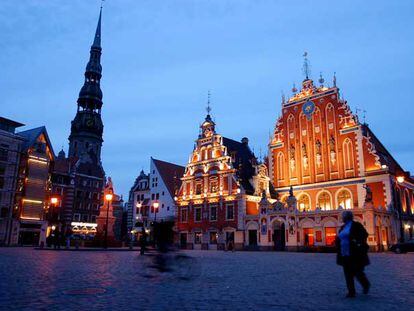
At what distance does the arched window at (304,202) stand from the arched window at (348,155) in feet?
20.2

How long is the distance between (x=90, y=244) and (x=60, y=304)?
106 feet

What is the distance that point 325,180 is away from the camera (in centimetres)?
4362

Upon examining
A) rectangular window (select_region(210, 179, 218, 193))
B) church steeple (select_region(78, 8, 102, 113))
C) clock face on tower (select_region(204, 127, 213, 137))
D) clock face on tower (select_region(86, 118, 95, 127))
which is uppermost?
church steeple (select_region(78, 8, 102, 113))

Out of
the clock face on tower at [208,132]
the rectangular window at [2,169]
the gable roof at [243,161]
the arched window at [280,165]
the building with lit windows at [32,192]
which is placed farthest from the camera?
the building with lit windows at [32,192]

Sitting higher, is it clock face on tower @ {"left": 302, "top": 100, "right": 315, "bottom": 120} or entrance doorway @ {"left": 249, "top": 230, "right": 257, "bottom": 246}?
clock face on tower @ {"left": 302, "top": 100, "right": 315, "bottom": 120}

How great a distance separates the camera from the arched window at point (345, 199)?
4125 cm

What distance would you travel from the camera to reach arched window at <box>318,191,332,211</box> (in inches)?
1694

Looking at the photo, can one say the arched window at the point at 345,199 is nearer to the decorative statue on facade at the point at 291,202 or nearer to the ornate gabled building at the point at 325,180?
the ornate gabled building at the point at 325,180

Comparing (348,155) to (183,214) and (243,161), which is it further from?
(183,214)

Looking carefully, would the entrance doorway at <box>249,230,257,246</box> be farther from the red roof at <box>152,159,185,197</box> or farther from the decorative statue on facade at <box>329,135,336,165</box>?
the red roof at <box>152,159,185,197</box>

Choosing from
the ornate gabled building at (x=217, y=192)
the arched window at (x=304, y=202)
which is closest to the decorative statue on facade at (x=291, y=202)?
the arched window at (x=304, y=202)

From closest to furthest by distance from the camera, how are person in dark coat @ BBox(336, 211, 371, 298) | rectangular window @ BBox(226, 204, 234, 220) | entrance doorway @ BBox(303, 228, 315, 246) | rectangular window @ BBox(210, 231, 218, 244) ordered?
1. person in dark coat @ BBox(336, 211, 371, 298)
2. entrance doorway @ BBox(303, 228, 315, 246)
3. rectangular window @ BBox(226, 204, 234, 220)
4. rectangular window @ BBox(210, 231, 218, 244)

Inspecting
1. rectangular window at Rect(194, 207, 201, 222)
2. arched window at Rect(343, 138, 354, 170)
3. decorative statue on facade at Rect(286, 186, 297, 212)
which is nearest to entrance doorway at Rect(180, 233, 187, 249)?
rectangular window at Rect(194, 207, 201, 222)

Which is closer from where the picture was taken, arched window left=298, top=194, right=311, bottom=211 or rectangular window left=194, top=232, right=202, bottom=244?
arched window left=298, top=194, right=311, bottom=211
